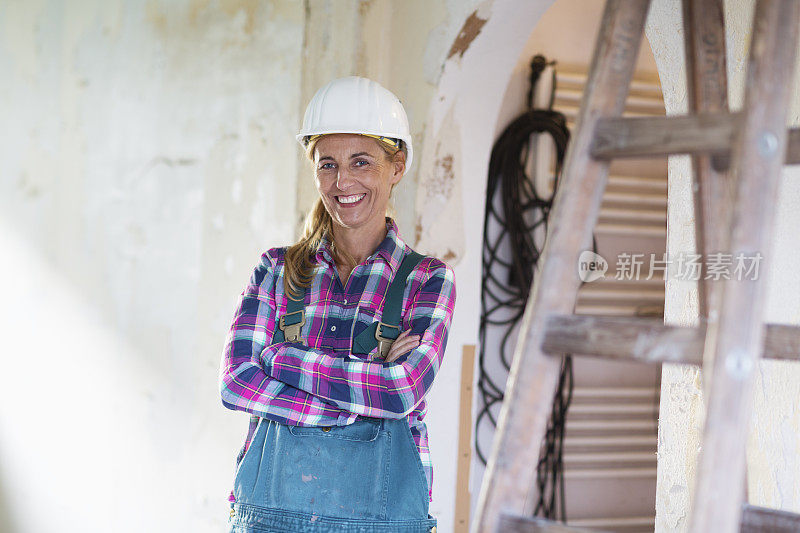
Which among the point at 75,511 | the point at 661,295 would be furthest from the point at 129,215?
the point at 661,295

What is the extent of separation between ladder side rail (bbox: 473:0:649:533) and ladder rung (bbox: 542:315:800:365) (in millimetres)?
30

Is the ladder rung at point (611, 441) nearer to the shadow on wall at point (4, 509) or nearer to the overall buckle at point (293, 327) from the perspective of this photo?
the overall buckle at point (293, 327)

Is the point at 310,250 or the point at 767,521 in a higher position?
the point at 310,250

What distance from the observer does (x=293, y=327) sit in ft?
6.48

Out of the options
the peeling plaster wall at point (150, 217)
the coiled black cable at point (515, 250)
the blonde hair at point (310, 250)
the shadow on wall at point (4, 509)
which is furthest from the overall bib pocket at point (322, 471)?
the shadow on wall at point (4, 509)

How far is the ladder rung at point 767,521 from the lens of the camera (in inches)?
51.2

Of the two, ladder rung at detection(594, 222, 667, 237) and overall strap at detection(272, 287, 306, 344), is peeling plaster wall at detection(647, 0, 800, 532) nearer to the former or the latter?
overall strap at detection(272, 287, 306, 344)

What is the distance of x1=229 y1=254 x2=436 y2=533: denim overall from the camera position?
1815mm

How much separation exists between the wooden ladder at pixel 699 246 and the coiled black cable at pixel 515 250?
8.09 ft

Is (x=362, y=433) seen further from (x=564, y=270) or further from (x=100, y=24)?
(x=100, y=24)

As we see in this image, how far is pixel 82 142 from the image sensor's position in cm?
388

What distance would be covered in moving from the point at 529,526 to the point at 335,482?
0.75 metres

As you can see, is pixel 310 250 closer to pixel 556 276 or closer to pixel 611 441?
pixel 556 276

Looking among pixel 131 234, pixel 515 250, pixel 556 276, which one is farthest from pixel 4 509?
pixel 556 276
